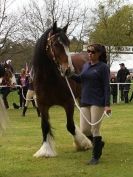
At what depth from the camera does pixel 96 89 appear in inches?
281

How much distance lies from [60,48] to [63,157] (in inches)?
74.7

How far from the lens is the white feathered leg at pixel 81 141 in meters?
8.31

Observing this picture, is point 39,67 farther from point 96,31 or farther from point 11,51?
point 96,31

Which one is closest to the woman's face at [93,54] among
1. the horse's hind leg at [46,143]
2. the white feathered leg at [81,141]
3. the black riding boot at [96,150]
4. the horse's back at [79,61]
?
the black riding boot at [96,150]

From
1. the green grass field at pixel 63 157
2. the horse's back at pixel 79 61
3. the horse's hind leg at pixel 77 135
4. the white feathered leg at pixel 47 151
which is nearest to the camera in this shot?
the green grass field at pixel 63 157

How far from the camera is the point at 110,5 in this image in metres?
45.6

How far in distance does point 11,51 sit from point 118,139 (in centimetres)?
2517

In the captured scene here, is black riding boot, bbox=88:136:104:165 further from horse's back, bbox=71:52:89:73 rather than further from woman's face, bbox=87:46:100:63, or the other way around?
horse's back, bbox=71:52:89:73

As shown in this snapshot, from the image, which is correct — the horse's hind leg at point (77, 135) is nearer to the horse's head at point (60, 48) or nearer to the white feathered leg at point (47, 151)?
the white feathered leg at point (47, 151)

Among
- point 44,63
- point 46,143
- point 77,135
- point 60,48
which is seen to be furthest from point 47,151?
point 60,48

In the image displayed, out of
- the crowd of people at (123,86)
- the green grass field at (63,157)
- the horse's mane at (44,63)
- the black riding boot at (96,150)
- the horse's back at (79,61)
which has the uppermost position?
the horse's mane at (44,63)

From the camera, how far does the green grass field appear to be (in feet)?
21.7

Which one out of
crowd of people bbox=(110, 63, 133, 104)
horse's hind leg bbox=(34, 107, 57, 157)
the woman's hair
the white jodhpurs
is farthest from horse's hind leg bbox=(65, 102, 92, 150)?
crowd of people bbox=(110, 63, 133, 104)

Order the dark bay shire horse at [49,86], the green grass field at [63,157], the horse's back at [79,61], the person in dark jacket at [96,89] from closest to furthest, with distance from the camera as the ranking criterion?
the green grass field at [63,157]
the person in dark jacket at [96,89]
the dark bay shire horse at [49,86]
the horse's back at [79,61]
